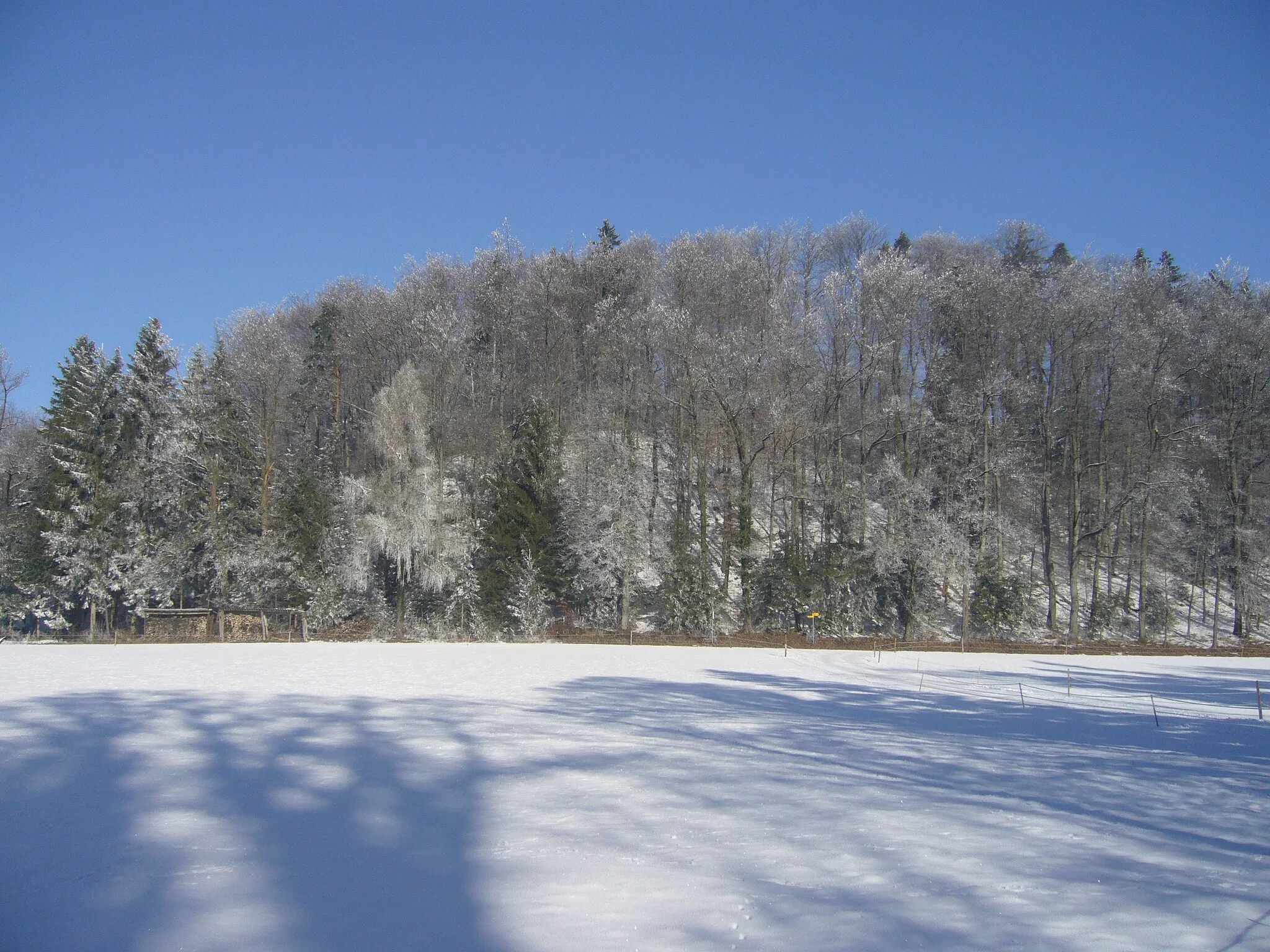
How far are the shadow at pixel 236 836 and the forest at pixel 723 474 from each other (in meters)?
21.0

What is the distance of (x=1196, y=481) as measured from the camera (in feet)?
105

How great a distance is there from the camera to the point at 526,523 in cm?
3312

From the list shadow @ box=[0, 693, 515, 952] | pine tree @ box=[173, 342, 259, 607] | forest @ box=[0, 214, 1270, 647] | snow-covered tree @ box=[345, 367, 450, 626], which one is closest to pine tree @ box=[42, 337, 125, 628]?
forest @ box=[0, 214, 1270, 647]

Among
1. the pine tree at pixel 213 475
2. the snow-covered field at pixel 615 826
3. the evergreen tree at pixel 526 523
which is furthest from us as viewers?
the evergreen tree at pixel 526 523

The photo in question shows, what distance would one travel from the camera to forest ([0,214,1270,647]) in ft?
105

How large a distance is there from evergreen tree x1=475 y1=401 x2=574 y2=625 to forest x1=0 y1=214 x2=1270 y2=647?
0.46 feet

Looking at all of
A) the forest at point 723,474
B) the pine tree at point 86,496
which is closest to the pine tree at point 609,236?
the forest at point 723,474

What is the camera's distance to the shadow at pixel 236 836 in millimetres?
5199

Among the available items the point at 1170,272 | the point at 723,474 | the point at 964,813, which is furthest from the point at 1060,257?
the point at 964,813

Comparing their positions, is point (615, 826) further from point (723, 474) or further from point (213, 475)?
point (213, 475)

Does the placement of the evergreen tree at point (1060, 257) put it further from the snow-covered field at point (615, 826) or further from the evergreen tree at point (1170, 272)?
the snow-covered field at point (615, 826)

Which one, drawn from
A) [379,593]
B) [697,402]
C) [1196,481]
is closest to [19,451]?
[379,593]

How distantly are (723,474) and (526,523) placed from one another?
980 centimetres

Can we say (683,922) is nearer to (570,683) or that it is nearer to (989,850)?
(989,850)
